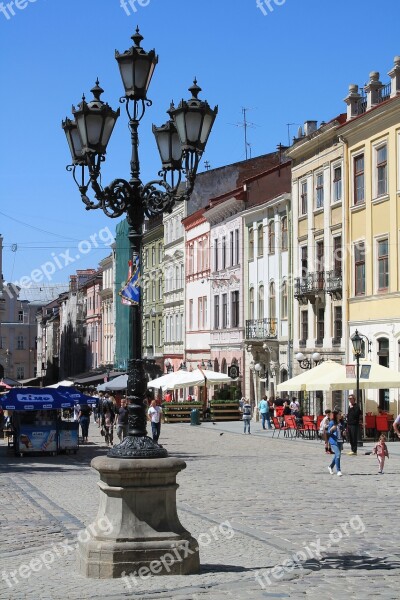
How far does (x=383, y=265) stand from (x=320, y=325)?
282 inches

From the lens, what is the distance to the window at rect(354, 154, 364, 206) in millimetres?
40781

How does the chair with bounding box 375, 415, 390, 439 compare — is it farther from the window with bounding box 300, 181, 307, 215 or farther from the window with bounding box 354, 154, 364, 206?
the window with bounding box 300, 181, 307, 215

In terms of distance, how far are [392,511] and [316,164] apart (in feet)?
100

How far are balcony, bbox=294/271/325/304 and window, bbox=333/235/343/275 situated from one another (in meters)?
1.13

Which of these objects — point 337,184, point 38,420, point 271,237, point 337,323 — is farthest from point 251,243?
point 38,420

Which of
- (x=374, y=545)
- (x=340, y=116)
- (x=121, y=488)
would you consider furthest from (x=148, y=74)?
(x=340, y=116)

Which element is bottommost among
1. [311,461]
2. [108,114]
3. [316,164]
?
[311,461]

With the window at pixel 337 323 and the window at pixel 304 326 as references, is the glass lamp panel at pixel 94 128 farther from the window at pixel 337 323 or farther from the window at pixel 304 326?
the window at pixel 304 326

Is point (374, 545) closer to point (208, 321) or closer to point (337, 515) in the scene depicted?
point (337, 515)

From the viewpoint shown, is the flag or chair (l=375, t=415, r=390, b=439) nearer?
the flag

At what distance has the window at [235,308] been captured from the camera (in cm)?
5919

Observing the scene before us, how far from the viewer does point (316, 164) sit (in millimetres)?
45500

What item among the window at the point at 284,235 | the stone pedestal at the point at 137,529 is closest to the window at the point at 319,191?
the window at the point at 284,235

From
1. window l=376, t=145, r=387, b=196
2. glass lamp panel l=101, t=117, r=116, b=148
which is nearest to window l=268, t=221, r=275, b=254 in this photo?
window l=376, t=145, r=387, b=196
